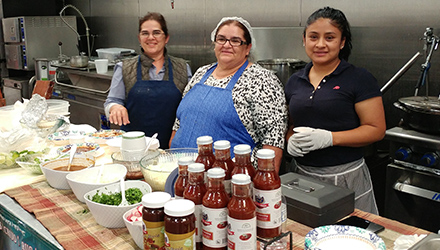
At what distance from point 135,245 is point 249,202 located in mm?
563

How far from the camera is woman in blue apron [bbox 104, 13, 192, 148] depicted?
321 cm

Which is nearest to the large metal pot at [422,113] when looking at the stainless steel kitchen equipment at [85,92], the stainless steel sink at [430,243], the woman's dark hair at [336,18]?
the woman's dark hair at [336,18]

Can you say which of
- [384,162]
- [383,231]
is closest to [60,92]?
[384,162]

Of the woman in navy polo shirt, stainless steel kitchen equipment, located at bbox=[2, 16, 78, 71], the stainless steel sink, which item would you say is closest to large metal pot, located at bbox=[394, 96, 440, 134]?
the woman in navy polo shirt

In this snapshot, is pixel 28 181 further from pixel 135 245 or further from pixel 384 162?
pixel 384 162

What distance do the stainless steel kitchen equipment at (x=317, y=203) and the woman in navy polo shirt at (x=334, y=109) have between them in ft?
1.94

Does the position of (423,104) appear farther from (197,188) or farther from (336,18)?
(197,188)

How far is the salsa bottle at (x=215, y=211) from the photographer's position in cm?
118

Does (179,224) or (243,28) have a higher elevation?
(243,28)

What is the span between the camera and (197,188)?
125cm

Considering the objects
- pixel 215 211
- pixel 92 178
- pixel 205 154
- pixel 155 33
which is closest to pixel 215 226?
pixel 215 211

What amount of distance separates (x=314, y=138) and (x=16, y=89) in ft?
20.8

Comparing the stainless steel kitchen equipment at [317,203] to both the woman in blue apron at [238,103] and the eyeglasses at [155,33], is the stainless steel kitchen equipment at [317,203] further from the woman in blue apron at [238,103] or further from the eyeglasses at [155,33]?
the eyeglasses at [155,33]

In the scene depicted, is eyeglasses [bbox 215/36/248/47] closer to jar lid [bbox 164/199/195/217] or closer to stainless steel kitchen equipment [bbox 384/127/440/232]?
stainless steel kitchen equipment [bbox 384/127/440/232]
